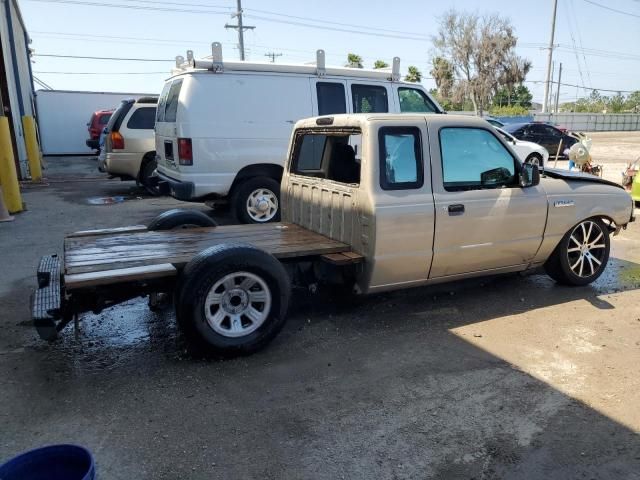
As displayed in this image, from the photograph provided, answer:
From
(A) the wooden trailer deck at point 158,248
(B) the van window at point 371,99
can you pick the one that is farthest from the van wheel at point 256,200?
(A) the wooden trailer deck at point 158,248

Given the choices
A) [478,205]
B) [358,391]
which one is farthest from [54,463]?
[478,205]

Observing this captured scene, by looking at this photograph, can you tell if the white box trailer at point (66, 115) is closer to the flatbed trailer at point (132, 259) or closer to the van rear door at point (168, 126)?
the van rear door at point (168, 126)

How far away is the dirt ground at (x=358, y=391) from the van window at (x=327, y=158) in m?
1.29

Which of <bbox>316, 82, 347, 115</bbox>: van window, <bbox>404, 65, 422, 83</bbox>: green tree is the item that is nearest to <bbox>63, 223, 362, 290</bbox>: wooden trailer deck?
<bbox>316, 82, 347, 115</bbox>: van window

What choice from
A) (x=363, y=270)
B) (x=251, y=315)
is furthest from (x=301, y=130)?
(x=251, y=315)

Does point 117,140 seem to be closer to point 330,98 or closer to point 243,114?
point 243,114

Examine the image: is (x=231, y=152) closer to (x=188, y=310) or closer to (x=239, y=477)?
(x=188, y=310)

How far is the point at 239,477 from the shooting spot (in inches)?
106

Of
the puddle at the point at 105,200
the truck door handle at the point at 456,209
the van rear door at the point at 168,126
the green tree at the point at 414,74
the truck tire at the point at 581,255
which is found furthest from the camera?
the green tree at the point at 414,74

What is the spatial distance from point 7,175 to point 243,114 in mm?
5277

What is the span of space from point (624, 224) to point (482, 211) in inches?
84.2

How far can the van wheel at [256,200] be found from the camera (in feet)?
26.5

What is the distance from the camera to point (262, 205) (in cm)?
827

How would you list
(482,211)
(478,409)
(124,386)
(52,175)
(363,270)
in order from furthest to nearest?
1. (52,175)
2. (482,211)
3. (363,270)
4. (124,386)
5. (478,409)
